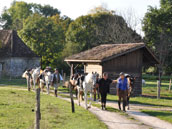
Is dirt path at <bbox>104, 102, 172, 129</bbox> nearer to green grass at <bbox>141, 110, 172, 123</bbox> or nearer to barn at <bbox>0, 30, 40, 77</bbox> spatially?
green grass at <bbox>141, 110, 172, 123</bbox>

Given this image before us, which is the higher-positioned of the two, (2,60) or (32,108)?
(2,60)

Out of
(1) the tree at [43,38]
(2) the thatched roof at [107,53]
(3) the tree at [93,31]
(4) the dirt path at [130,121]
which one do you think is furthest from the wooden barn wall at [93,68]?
(1) the tree at [43,38]

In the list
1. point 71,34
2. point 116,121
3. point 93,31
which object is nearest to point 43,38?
point 71,34

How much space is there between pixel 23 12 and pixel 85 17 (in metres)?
33.9

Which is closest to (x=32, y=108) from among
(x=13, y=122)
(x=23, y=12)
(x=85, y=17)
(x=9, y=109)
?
(x=9, y=109)

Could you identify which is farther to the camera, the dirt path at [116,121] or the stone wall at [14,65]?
the stone wall at [14,65]

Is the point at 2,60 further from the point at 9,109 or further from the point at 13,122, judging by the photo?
the point at 13,122

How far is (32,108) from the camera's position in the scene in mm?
16844

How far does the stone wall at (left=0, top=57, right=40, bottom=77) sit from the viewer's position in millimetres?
48312

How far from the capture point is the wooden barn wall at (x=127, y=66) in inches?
1102

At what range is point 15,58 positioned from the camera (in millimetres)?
48719

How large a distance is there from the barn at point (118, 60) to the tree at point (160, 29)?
11274 mm

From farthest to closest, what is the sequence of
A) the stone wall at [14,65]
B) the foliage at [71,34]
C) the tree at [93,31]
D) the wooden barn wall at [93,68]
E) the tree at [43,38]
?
the tree at [43,38]
the tree at [93,31]
the foliage at [71,34]
the stone wall at [14,65]
the wooden barn wall at [93,68]

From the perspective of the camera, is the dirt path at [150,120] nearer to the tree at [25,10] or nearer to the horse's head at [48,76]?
the horse's head at [48,76]
